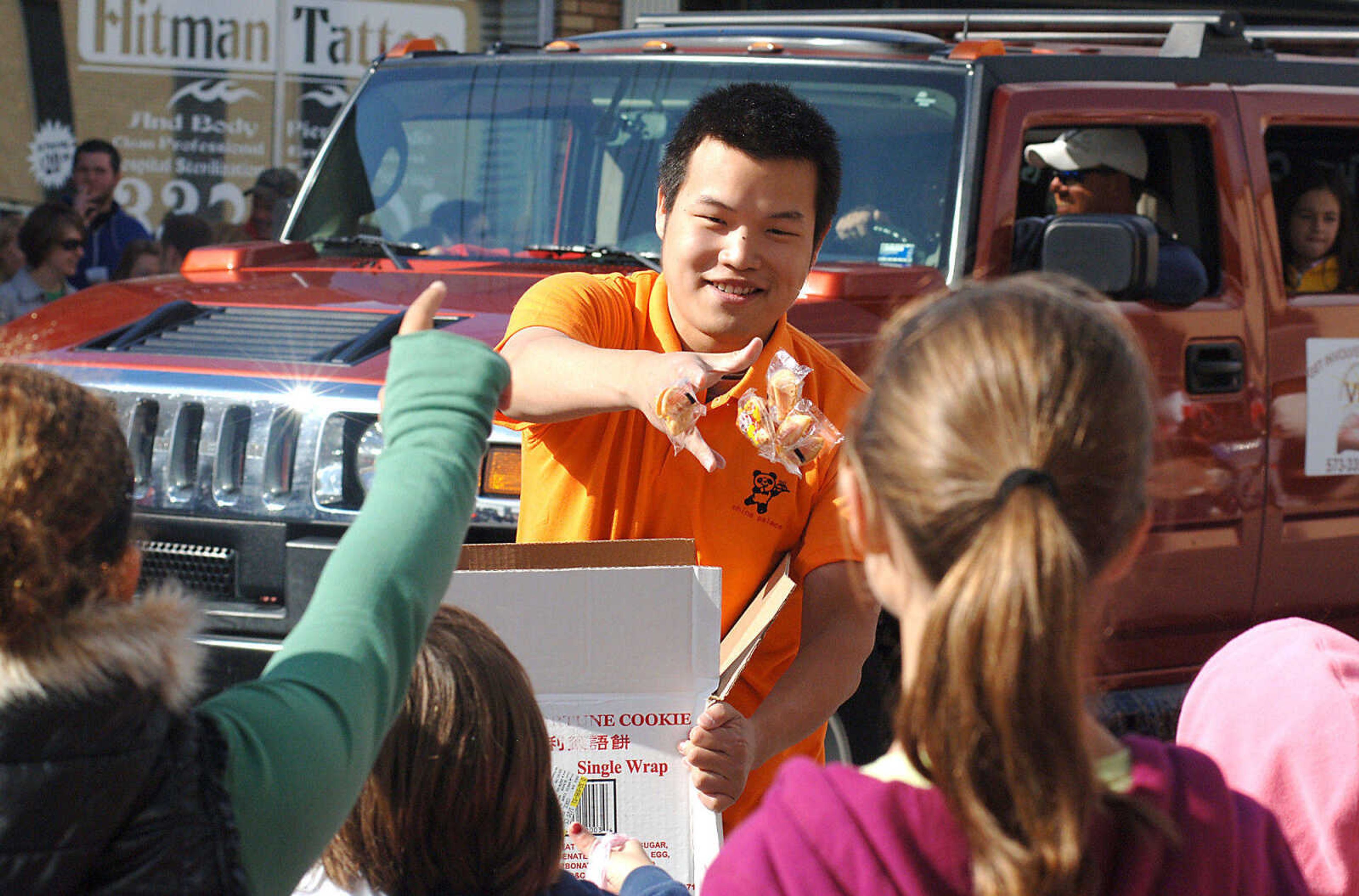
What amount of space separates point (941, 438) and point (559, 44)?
4123 mm

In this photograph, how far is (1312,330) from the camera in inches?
182

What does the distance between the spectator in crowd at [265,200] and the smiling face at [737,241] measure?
6.47 metres

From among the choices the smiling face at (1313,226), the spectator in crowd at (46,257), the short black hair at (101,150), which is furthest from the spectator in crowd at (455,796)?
the short black hair at (101,150)

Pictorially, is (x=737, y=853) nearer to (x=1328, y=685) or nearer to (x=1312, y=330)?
(x=1328, y=685)

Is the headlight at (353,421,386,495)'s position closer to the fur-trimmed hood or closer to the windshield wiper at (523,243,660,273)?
the windshield wiper at (523,243,660,273)

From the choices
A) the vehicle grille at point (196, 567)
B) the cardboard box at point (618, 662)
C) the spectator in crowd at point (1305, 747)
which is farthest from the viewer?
the vehicle grille at point (196, 567)

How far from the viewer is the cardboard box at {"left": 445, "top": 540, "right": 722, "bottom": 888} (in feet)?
7.04

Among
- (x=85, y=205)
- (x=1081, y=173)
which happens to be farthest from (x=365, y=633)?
(x=85, y=205)

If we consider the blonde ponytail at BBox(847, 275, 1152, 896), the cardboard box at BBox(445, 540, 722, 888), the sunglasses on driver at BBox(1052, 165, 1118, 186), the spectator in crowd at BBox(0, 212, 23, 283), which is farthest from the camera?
the spectator in crowd at BBox(0, 212, 23, 283)

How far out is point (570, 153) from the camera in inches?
187

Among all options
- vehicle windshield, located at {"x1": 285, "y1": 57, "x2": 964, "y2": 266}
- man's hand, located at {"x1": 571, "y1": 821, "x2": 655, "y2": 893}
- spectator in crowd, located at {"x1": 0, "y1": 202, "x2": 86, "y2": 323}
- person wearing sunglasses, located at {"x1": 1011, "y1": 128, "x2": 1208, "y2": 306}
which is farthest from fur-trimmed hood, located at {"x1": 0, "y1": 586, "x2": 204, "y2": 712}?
spectator in crowd, located at {"x1": 0, "y1": 202, "x2": 86, "y2": 323}

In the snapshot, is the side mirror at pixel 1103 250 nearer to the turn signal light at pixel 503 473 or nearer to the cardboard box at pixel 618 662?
the turn signal light at pixel 503 473

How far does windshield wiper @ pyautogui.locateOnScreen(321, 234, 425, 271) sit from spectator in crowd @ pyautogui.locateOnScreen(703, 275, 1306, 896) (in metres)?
3.51

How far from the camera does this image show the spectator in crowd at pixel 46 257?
295 inches
